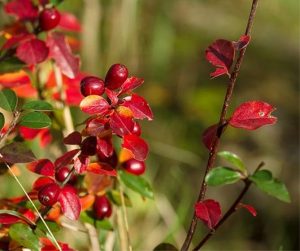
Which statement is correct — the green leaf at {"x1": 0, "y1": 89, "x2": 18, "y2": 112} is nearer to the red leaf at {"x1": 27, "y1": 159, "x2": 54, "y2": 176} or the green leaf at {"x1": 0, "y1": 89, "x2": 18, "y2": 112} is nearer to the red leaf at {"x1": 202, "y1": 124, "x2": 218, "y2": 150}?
the red leaf at {"x1": 27, "y1": 159, "x2": 54, "y2": 176}

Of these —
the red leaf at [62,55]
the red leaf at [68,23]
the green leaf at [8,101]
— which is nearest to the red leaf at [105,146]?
the green leaf at [8,101]

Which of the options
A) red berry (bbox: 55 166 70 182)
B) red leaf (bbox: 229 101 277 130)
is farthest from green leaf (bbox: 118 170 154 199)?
red leaf (bbox: 229 101 277 130)

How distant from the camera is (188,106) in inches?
98.9

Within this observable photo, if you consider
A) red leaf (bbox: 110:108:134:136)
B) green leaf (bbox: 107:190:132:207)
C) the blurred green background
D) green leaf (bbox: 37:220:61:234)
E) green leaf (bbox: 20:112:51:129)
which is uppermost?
red leaf (bbox: 110:108:134:136)

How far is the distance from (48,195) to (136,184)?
222 millimetres

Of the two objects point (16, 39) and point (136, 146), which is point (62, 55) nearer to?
point (16, 39)

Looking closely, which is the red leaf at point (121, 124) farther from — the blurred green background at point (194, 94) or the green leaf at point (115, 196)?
the blurred green background at point (194, 94)

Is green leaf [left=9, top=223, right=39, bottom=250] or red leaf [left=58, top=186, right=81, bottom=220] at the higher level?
red leaf [left=58, top=186, right=81, bottom=220]

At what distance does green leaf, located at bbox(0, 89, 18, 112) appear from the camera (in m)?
0.74

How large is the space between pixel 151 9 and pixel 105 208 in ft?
7.05

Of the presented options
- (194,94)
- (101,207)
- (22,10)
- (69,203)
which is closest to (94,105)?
(69,203)

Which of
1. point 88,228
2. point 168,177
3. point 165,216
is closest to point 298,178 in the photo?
point 168,177

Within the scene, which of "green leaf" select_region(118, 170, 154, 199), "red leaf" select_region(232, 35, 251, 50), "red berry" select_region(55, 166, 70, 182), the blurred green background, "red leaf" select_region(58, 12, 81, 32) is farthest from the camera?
the blurred green background

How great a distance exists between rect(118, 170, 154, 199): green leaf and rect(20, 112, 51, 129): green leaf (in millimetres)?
217
